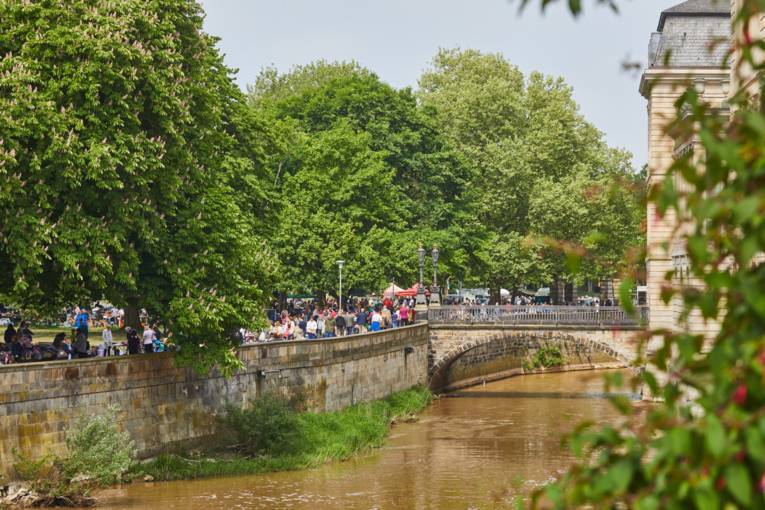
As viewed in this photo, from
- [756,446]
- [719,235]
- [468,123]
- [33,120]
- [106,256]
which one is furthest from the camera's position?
[468,123]

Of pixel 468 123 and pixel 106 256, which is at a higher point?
pixel 468 123

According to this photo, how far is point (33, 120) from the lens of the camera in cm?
2811

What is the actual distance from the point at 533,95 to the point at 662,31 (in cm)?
4044

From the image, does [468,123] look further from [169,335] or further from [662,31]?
[169,335]

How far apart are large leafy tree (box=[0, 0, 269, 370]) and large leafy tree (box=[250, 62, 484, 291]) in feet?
70.4

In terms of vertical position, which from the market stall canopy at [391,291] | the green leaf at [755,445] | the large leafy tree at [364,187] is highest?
the large leafy tree at [364,187]

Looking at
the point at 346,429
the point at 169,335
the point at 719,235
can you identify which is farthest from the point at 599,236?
the point at 346,429

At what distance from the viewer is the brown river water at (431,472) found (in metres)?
29.7

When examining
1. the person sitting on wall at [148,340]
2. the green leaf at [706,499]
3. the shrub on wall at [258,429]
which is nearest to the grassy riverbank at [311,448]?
the shrub on wall at [258,429]

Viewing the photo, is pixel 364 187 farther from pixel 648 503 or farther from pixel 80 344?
pixel 648 503

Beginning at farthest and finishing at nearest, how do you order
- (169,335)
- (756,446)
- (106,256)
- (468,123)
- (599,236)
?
1. (468,123)
2. (169,335)
3. (106,256)
4. (599,236)
5. (756,446)

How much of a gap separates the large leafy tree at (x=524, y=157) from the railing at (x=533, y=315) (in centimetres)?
1034

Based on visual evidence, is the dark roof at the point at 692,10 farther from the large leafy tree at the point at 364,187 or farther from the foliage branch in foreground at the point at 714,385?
the foliage branch in foreground at the point at 714,385

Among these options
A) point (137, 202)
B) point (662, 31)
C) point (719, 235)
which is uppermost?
point (662, 31)
